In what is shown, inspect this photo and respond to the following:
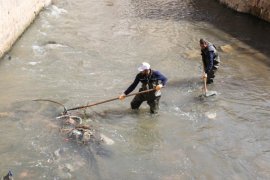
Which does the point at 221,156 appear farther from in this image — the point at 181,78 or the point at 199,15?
the point at 199,15

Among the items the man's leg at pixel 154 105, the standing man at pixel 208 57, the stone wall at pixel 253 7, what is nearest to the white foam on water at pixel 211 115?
the standing man at pixel 208 57

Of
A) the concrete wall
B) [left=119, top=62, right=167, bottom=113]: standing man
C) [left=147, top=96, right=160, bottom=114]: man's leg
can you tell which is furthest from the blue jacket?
the concrete wall

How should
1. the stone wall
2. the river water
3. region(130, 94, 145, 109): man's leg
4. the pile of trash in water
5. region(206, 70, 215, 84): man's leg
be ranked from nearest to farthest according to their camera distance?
the river water, the pile of trash in water, region(130, 94, 145, 109): man's leg, region(206, 70, 215, 84): man's leg, the stone wall

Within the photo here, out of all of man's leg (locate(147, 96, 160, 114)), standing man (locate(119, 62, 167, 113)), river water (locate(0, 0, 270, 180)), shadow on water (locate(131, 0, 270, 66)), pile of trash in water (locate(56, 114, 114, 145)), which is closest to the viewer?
river water (locate(0, 0, 270, 180))

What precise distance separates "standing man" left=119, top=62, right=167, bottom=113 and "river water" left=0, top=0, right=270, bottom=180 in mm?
383

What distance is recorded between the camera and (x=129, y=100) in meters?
11.6

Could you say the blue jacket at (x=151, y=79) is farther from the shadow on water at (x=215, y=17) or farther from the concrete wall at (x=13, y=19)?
the shadow on water at (x=215, y=17)

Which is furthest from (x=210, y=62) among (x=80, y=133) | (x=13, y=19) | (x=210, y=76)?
(x=13, y=19)

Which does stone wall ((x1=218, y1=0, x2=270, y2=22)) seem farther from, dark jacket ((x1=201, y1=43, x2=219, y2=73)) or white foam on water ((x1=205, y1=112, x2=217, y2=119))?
white foam on water ((x1=205, y1=112, x2=217, y2=119))

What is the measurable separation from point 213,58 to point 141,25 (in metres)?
7.15

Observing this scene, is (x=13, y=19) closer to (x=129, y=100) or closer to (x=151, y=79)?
(x=129, y=100)

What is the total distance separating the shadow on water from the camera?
17.2m

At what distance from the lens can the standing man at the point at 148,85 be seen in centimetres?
Answer: 989

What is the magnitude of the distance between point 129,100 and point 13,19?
20.2ft
